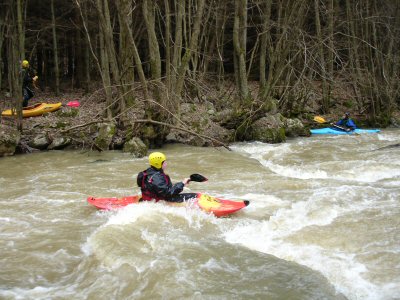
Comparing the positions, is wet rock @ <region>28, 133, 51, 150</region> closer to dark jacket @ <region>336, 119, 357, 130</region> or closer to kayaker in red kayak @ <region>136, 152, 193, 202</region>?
kayaker in red kayak @ <region>136, 152, 193, 202</region>

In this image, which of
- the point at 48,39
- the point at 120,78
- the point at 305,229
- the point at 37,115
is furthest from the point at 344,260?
the point at 48,39

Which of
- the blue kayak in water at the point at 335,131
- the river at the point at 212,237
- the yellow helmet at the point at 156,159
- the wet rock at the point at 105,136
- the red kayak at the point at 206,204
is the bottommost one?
the blue kayak in water at the point at 335,131

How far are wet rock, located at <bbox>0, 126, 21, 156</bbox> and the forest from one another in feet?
2.76

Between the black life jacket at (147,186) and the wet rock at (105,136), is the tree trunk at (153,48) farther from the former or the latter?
the black life jacket at (147,186)

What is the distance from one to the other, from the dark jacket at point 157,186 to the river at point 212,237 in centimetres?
16

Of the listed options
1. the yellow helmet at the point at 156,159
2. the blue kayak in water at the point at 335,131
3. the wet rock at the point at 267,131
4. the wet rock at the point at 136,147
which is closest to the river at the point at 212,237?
the yellow helmet at the point at 156,159

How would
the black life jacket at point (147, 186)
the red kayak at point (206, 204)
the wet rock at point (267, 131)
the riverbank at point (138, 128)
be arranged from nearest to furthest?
the red kayak at point (206, 204), the black life jacket at point (147, 186), the riverbank at point (138, 128), the wet rock at point (267, 131)

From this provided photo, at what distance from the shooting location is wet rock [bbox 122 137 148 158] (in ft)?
37.2

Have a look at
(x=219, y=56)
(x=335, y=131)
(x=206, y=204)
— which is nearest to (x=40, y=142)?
(x=206, y=204)

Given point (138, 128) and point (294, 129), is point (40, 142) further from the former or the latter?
point (294, 129)

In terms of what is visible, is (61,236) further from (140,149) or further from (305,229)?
(140,149)

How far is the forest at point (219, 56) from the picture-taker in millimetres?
12156

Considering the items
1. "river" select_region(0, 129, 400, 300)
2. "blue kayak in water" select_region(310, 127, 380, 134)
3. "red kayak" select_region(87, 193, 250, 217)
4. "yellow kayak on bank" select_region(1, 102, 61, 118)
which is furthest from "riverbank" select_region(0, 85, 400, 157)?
"red kayak" select_region(87, 193, 250, 217)

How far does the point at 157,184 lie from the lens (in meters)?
6.52
